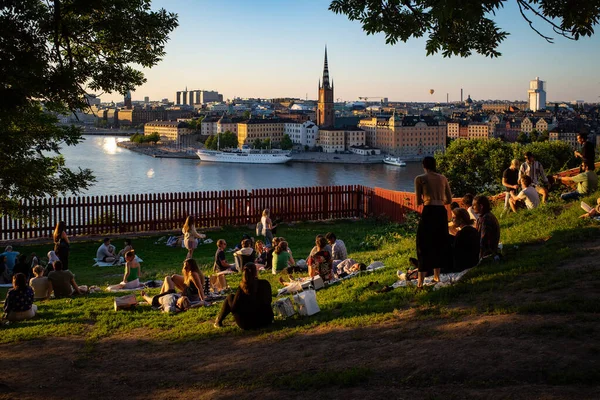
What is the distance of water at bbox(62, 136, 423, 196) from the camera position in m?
49.9

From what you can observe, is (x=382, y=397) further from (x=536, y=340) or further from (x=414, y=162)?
(x=414, y=162)

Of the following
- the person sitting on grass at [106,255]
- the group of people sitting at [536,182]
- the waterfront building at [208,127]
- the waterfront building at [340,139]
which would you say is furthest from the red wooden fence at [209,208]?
the waterfront building at [208,127]

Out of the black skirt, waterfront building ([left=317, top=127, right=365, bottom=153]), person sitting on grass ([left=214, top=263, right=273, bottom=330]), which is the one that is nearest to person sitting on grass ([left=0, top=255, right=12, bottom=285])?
person sitting on grass ([left=214, top=263, right=273, bottom=330])

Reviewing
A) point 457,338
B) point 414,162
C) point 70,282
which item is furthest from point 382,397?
point 414,162

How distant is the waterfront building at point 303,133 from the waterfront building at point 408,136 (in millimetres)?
7520

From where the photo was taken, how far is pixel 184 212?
14.2 metres

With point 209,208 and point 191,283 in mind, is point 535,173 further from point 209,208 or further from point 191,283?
point 209,208

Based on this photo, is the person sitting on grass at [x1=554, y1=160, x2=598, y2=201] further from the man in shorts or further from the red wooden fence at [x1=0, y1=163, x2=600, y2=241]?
the red wooden fence at [x1=0, y1=163, x2=600, y2=241]

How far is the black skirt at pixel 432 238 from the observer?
521 centimetres

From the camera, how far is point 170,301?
21.0 ft

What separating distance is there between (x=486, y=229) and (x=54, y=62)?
3633mm

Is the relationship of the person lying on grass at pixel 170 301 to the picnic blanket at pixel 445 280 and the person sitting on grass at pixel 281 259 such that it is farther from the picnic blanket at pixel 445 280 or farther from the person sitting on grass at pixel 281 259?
the picnic blanket at pixel 445 280

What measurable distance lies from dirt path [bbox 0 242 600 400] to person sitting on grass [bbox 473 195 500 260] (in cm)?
65

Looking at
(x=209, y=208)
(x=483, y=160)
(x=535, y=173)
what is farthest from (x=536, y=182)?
(x=483, y=160)
